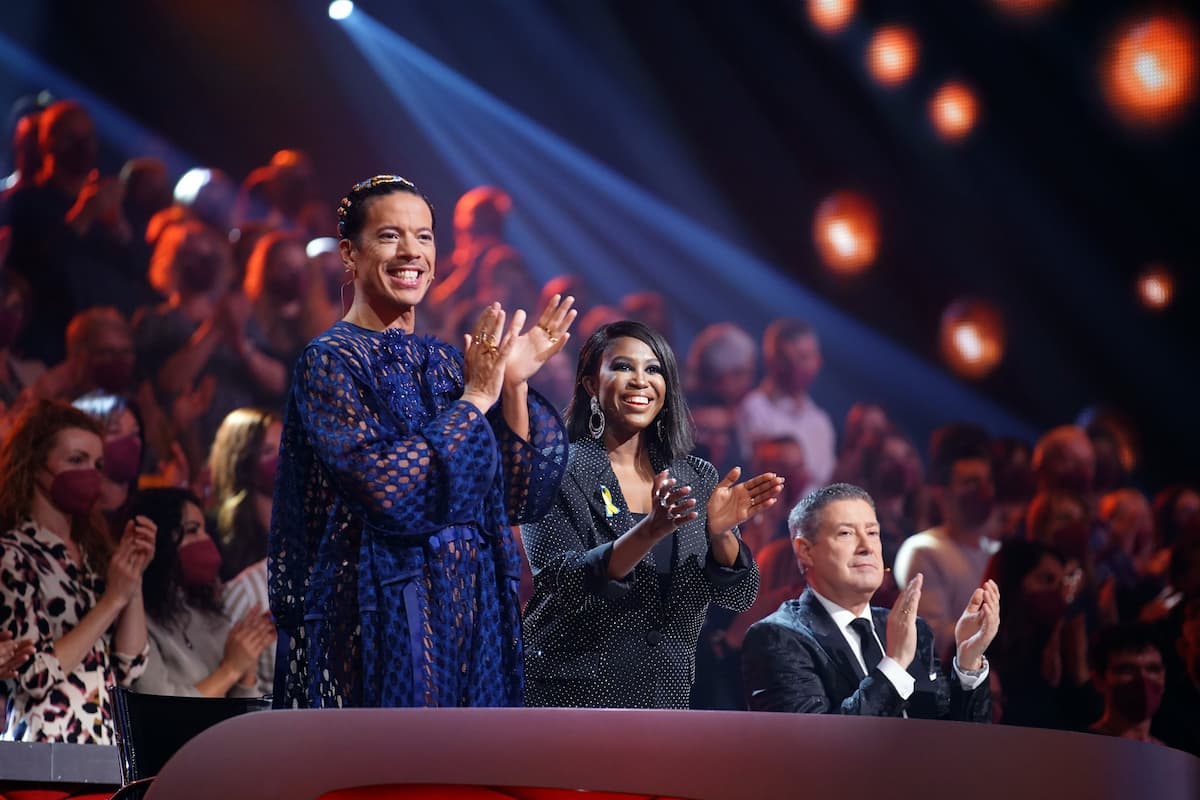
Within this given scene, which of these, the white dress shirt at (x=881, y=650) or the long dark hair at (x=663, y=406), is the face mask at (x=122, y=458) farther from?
the white dress shirt at (x=881, y=650)

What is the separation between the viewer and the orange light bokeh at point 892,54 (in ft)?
20.5

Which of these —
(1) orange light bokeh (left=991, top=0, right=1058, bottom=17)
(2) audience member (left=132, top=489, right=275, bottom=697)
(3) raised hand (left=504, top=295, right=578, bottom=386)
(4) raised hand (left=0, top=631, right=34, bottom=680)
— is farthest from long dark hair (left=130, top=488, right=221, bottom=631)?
(1) orange light bokeh (left=991, top=0, right=1058, bottom=17)

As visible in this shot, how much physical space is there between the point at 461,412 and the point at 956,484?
394cm

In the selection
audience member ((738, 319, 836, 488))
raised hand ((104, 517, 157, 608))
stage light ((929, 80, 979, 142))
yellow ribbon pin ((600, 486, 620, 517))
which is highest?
stage light ((929, 80, 979, 142))

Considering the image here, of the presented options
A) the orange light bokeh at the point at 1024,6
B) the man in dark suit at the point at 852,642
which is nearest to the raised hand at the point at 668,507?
the man in dark suit at the point at 852,642

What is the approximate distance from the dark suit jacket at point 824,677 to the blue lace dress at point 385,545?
742 millimetres

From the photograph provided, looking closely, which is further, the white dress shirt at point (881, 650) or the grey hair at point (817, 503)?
the grey hair at point (817, 503)

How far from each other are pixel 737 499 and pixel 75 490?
2654 millimetres

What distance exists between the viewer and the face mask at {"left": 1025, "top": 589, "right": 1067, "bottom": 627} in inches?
198

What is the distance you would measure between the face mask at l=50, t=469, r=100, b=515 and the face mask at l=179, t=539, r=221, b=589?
43 cm

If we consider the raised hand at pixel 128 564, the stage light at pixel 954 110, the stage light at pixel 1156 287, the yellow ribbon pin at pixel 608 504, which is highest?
the stage light at pixel 954 110

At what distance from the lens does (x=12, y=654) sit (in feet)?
12.1

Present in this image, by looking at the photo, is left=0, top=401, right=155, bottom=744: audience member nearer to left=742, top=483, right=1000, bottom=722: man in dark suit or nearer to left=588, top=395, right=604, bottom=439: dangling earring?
left=588, top=395, right=604, bottom=439: dangling earring

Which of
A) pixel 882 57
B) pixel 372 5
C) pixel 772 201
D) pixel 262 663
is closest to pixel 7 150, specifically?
pixel 372 5
